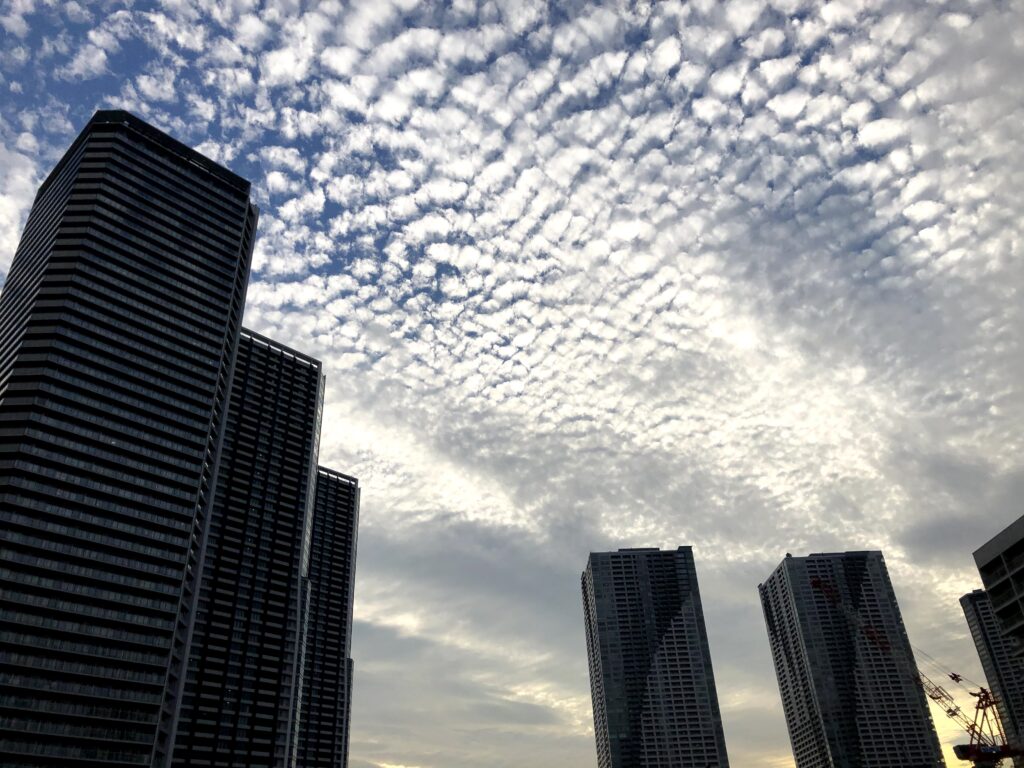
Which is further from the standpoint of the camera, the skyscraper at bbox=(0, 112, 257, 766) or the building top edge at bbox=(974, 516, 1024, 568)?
the skyscraper at bbox=(0, 112, 257, 766)

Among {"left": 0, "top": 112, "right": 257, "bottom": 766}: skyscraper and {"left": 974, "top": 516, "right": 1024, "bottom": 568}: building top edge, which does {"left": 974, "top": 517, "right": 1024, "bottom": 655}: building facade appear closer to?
{"left": 974, "top": 516, "right": 1024, "bottom": 568}: building top edge

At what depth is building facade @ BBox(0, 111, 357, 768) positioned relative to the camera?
141750mm

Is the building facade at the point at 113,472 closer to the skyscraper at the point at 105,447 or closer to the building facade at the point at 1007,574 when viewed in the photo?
the skyscraper at the point at 105,447

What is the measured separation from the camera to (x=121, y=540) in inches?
6186

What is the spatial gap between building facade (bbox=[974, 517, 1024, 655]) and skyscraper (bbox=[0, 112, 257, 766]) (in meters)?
Result: 151

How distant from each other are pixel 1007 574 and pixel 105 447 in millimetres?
167961

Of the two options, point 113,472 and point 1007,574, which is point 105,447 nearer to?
point 113,472

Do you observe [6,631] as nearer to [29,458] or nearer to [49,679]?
[49,679]

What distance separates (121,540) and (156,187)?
94.5 m

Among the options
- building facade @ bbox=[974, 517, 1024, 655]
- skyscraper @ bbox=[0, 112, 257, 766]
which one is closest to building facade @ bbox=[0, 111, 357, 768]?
skyscraper @ bbox=[0, 112, 257, 766]

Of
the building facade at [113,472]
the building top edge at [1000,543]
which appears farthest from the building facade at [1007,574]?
the building facade at [113,472]

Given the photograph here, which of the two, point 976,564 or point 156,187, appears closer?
point 976,564

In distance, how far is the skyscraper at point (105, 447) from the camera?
5566 inches

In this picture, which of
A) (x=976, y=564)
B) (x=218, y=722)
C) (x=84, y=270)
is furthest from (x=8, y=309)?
(x=976, y=564)
